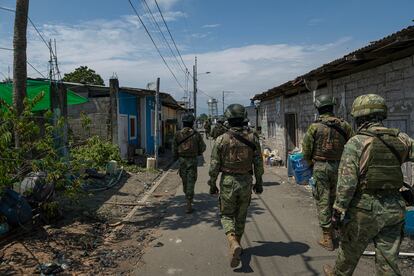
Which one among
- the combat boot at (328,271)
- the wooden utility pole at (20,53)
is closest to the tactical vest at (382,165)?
the combat boot at (328,271)

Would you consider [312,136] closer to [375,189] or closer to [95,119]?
[375,189]

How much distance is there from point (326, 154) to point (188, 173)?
293 centimetres

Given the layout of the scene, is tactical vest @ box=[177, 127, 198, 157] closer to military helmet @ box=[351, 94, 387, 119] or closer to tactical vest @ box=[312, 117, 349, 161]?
tactical vest @ box=[312, 117, 349, 161]

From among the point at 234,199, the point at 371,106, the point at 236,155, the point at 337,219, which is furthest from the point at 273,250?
the point at 371,106

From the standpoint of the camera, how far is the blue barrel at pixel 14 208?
5215mm

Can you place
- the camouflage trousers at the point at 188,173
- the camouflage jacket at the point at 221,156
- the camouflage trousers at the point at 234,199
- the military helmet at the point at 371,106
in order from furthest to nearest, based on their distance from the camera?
1. the camouflage trousers at the point at 188,173
2. the camouflage jacket at the point at 221,156
3. the camouflage trousers at the point at 234,199
4. the military helmet at the point at 371,106

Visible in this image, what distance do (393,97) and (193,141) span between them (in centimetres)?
360

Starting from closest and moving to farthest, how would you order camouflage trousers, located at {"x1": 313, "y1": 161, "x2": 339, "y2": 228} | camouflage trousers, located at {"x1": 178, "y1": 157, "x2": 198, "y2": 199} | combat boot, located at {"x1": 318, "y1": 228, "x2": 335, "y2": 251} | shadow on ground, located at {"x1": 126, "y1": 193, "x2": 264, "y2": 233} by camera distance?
combat boot, located at {"x1": 318, "y1": 228, "x2": 335, "y2": 251} < camouflage trousers, located at {"x1": 313, "y1": 161, "x2": 339, "y2": 228} < shadow on ground, located at {"x1": 126, "y1": 193, "x2": 264, "y2": 233} < camouflage trousers, located at {"x1": 178, "y1": 157, "x2": 198, "y2": 199}

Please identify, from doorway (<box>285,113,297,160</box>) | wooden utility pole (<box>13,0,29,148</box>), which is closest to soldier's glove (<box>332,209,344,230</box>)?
wooden utility pole (<box>13,0,29,148</box>)

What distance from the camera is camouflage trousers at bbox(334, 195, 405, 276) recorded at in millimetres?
3078

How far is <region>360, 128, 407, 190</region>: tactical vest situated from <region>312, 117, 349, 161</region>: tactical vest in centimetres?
196

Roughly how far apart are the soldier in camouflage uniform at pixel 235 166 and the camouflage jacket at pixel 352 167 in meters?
1.60

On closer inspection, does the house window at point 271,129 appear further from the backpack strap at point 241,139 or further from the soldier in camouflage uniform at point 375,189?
the soldier in camouflage uniform at point 375,189

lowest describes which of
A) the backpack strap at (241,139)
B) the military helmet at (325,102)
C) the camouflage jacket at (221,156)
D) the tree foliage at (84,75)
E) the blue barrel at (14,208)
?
the blue barrel at (14,208)
